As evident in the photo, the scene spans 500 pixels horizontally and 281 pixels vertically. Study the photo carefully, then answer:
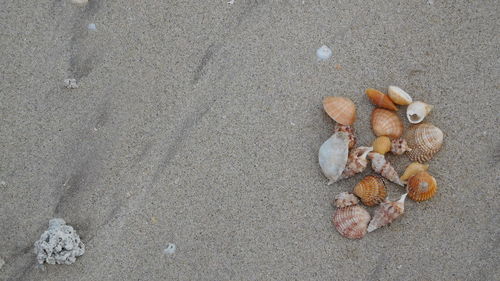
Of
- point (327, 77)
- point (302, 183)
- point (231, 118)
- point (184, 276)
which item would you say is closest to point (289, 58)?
point (327, 77)

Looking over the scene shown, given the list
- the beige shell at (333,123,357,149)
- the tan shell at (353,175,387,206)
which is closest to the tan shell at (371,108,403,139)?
the beige shell at (333,123,357,149)

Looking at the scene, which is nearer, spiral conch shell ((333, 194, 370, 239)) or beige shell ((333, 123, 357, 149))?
spiral conch shell ((333, 194, 370, 239))

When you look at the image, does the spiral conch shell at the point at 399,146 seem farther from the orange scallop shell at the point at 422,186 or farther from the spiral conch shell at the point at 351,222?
the spiral conch shell at the point at 351,222

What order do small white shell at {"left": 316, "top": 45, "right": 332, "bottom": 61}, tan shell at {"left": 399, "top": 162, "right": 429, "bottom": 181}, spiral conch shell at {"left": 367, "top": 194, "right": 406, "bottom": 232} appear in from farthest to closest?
small white shell at {"left": 316, "top": 45, "right": 332, "bottom": 61}
tan shell at {"left": 399, "top": 162, "right": 429, "bottom": 181}
spiral conch shell at {"left": 367, "top": 194, "right": 406, "bottom": 232}

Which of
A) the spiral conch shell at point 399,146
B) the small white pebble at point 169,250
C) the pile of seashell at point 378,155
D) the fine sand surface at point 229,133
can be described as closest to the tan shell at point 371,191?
the pile of seashell at point 378,155

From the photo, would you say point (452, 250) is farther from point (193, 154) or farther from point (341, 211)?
point (193, 154)

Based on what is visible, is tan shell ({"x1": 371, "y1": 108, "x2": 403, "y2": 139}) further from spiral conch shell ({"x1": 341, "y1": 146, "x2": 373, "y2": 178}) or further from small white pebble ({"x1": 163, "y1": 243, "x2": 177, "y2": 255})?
small white pebble ({"x1": 163, "y1": 243, "x2": 177, "y2": 255})

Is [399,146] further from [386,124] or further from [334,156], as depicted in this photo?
[334,156]
